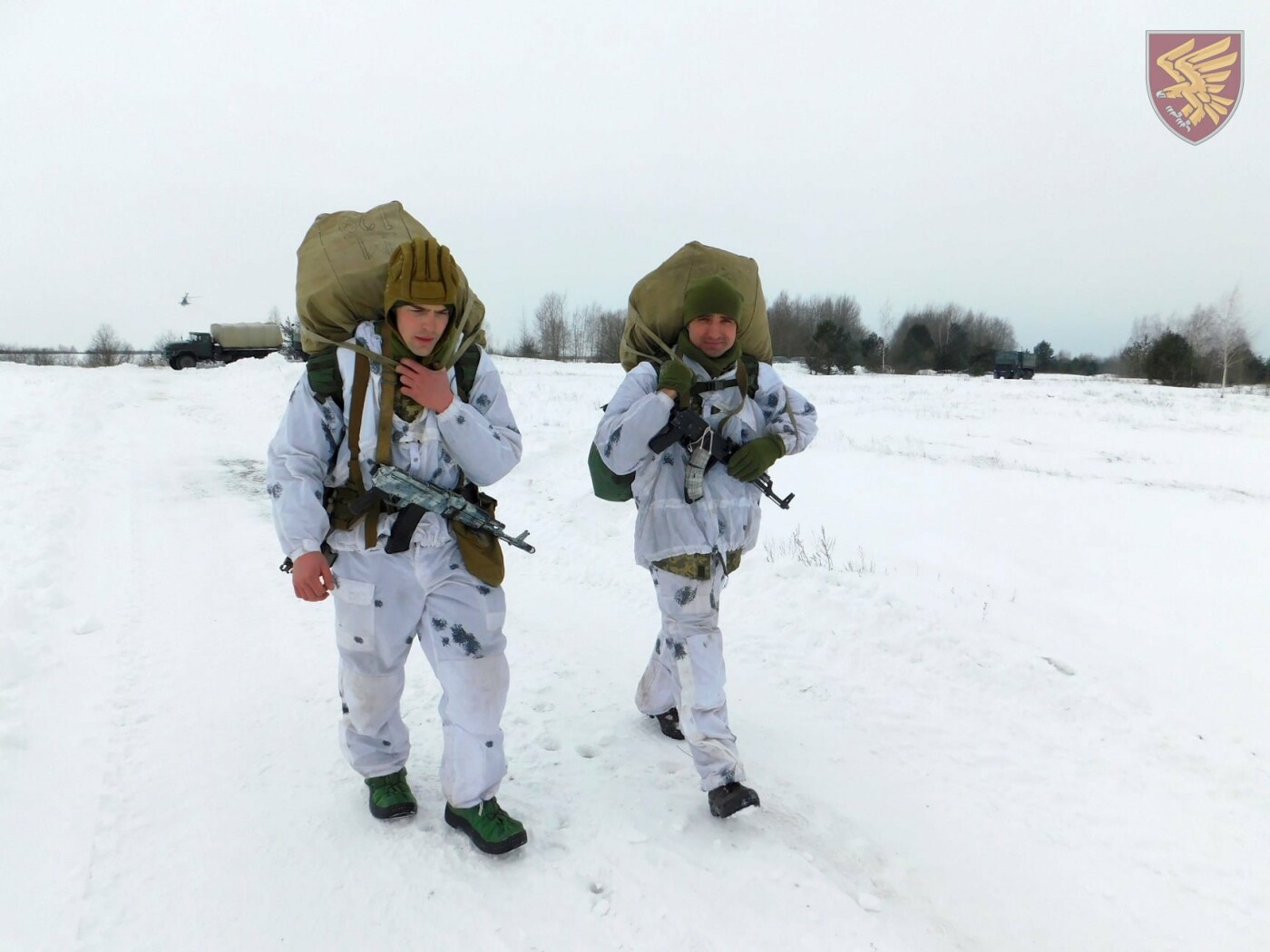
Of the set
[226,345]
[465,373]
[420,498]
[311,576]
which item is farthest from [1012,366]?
[311,576]

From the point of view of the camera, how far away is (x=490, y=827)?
252 cm

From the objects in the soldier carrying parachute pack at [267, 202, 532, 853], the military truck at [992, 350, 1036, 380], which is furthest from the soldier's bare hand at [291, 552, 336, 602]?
the military truck at [992, 350, 1036, 380]

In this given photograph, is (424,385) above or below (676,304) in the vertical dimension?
below

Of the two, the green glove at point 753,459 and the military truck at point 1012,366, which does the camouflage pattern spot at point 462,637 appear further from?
the military truck at point 1012,366

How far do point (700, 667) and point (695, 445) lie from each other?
0.90m

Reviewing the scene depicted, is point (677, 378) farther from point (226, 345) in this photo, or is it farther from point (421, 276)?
point (226, 345)

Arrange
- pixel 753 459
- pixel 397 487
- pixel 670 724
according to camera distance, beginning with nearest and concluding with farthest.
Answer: pixel 397 487, pixel 753 459, pixel 670 724

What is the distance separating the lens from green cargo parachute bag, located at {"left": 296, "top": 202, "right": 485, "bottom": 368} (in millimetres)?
2525

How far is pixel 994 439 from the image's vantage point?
1488cm

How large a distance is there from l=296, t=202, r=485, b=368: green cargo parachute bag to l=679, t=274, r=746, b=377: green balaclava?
33.6 inches

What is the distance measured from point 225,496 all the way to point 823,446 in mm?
9093

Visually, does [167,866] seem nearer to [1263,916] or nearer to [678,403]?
[678,403]

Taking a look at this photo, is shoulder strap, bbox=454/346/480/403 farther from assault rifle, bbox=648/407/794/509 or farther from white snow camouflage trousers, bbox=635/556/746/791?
white snow camouflage trousers, bbox=635/556/746/791

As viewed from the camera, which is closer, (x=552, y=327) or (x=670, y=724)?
(x=670, y=724)
